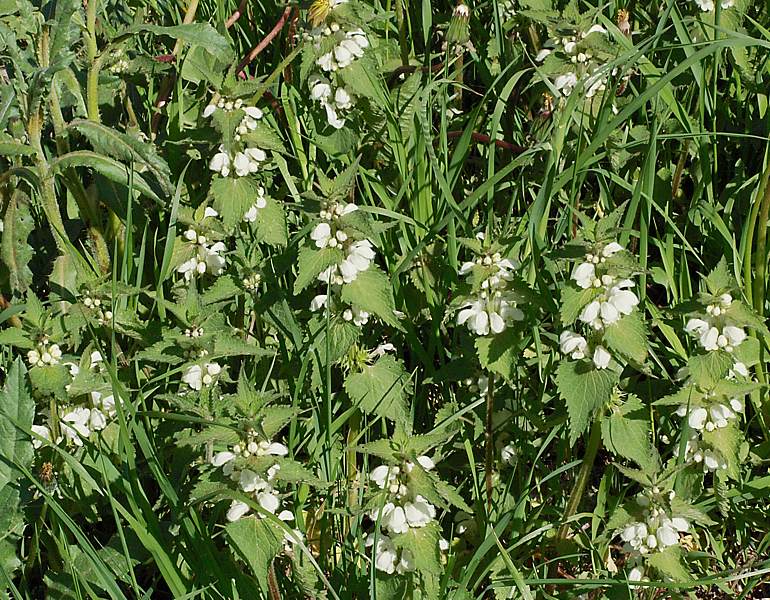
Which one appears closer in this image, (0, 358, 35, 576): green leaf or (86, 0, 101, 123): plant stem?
(0, 358, 35, 576): green leaf

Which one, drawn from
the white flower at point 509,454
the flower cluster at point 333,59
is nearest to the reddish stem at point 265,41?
the flower cluster at point 333,59

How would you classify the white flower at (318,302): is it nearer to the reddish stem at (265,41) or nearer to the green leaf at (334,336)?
the green leaf at (334,336)

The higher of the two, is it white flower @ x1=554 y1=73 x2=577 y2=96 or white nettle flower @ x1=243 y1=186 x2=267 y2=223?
white flower @ x1=554 y1=73 x2=577 y2=96

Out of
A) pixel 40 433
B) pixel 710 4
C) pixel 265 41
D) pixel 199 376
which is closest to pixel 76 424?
pixel 40 433

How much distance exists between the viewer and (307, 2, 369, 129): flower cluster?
8.72 ft

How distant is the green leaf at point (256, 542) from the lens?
190 cm

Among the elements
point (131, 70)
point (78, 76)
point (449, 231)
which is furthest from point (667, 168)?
point (78, 76)

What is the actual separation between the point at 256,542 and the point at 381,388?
0.65 metres

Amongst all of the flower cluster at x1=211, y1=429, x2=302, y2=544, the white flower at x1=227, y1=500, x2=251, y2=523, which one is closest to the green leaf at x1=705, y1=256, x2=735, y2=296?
the flower cluster at x1=211, y1=429, x2=302, y2=544

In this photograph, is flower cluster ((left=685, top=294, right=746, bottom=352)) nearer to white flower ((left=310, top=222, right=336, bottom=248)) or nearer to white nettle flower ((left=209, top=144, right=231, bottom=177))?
white flower ((left=310, top=222, right=336, bottom=248))

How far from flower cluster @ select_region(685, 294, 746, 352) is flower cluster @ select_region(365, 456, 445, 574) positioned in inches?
26.8

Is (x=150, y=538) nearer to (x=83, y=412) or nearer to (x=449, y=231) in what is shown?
(x=83, y=412)

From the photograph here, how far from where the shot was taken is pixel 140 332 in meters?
2.49

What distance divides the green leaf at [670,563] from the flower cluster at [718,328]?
465 millimetres
